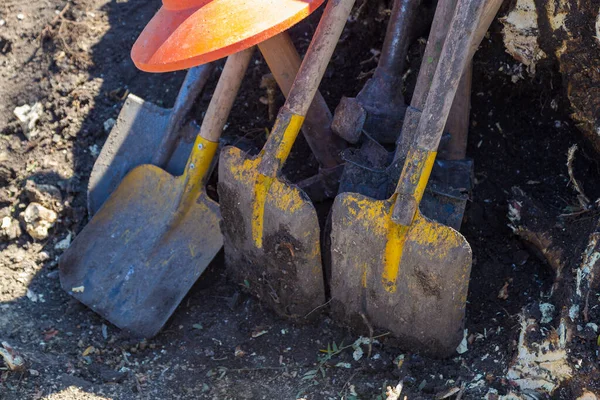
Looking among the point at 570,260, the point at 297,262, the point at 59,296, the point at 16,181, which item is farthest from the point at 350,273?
the point at 16,181

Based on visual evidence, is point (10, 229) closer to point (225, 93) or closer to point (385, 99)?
point (225, 93)

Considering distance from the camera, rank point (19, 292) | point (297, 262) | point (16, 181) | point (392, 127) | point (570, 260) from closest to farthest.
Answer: point (570, 260) → point (297, 262) → point (392, 127) → point (19, 292) → point (16, 181)

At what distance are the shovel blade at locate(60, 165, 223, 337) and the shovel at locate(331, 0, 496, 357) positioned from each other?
71 centimetres

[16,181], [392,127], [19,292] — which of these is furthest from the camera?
[16,181]

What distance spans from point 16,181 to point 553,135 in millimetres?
2649

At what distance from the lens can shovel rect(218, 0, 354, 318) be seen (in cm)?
280

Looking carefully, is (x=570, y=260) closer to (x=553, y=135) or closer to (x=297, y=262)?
(x=553, y=135)

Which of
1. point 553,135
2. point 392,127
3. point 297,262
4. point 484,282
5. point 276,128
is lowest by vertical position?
point 484,282

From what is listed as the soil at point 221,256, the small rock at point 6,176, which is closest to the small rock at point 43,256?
the soil at point 221,256

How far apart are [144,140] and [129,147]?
9cm

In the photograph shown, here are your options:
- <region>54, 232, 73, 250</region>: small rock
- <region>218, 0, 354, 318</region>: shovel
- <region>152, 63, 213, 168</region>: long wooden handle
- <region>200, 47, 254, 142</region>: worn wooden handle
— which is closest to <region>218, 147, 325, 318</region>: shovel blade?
<region>218, 0, 354, 318</region>: shovel

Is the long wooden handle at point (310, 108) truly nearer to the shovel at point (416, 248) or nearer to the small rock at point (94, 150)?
the shovel at point (416, 248)

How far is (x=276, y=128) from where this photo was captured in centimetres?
288

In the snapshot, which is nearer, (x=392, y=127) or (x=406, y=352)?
(x=406, y=352)
